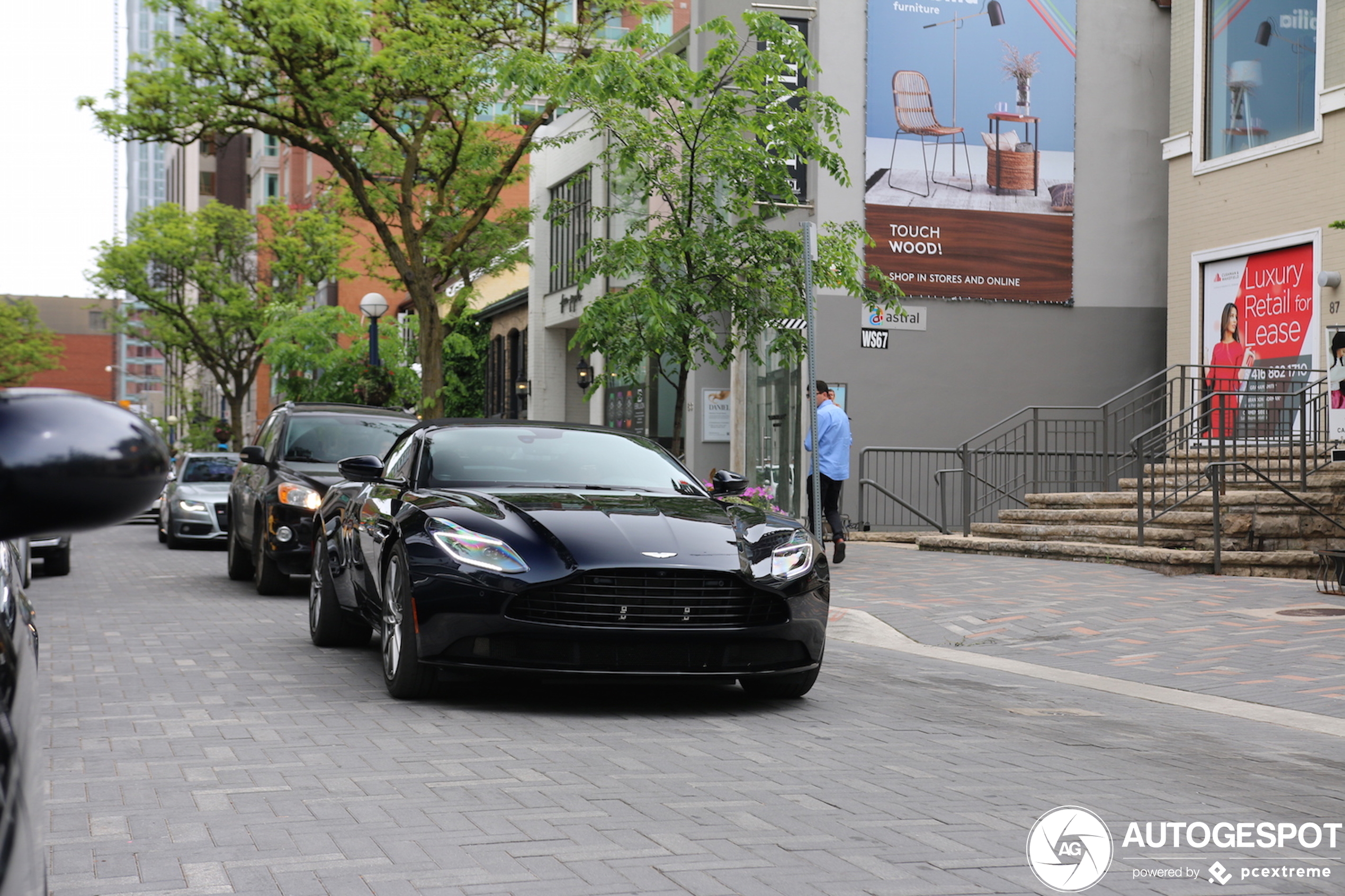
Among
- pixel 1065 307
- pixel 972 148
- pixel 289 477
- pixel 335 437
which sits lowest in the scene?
pixel 289 477

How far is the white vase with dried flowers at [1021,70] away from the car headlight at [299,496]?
15.3 meters

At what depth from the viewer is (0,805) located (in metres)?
1.59

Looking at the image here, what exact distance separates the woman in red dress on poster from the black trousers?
4.96 m

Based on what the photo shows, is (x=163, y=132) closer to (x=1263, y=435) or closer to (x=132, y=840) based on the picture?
(x=1263, y=435)

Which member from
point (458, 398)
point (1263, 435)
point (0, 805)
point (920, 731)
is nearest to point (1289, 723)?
point (920, 731)

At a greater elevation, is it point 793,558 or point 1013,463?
point 1013,463

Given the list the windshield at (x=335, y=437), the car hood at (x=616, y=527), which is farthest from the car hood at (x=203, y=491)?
the car hood at (x=616, y=527)

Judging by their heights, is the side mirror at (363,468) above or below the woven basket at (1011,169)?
below

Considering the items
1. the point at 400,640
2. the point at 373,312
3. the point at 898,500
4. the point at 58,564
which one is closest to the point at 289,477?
the point at 58,564

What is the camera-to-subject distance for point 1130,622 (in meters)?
11.4

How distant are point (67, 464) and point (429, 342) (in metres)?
24.1

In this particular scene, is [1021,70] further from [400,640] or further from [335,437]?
[400,640]

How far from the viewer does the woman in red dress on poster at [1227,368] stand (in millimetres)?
18859

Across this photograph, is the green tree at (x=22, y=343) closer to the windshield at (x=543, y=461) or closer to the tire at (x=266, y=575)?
the tire at (x=266, y=575)
